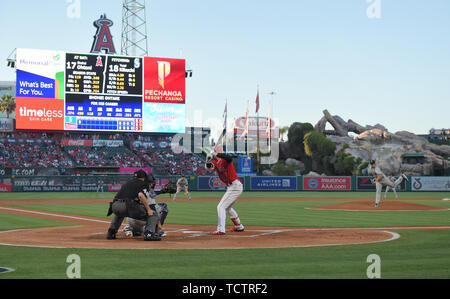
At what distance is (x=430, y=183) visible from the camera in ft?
174

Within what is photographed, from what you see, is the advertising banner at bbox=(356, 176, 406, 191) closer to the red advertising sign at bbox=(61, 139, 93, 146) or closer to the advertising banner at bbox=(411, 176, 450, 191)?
the advertising banner at bbox=(411, 176, 450, 191)

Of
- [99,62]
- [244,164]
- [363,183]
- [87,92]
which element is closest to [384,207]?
[363,183]

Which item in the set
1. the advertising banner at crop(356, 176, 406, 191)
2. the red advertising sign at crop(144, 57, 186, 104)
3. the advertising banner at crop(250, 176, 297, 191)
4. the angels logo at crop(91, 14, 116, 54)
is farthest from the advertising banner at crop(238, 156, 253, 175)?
the angels logo at crop(91, 14, 116, 54)

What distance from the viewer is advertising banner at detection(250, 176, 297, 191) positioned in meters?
52.9

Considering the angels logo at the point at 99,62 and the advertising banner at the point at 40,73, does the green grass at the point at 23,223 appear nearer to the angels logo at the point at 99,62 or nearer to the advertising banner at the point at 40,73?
the advertising banner at the point at 40,73

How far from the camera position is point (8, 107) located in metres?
94.1

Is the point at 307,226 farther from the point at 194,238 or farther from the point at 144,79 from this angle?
the point at 144,79

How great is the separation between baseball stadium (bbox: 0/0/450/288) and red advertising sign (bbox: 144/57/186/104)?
4.8 inches

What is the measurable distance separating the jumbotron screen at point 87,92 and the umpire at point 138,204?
3835 centimetres

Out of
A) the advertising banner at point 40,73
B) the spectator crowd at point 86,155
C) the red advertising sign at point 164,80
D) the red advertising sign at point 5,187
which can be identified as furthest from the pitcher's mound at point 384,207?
the spectator crowd at point 86,155

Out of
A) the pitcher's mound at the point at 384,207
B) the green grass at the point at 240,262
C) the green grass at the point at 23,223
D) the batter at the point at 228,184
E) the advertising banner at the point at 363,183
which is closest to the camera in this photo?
the green grass at the point at 240,262

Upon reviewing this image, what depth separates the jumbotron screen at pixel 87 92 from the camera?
157 feet
